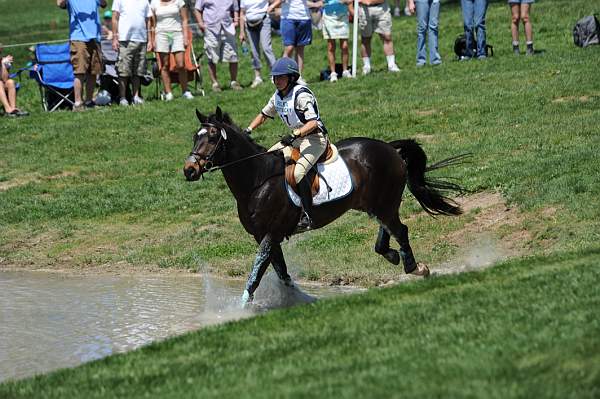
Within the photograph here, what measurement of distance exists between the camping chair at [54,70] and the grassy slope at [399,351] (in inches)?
663

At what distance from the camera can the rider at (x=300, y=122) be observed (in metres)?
11.8

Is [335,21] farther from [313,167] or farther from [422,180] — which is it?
[313,167]

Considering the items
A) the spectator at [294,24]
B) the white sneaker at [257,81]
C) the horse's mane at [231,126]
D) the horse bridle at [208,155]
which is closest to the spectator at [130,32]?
the white sneaker at [257,81]

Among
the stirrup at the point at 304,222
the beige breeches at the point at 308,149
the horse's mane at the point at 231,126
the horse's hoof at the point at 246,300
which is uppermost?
the horse's mane at the point at 231,126

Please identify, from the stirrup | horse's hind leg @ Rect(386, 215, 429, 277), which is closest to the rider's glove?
the stirrup

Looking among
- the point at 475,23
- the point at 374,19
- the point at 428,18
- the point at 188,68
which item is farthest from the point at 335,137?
the point at 188,68

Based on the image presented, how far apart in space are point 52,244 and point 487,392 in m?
11.3

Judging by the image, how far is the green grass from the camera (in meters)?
7.81

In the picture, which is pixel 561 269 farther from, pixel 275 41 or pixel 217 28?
pixel 275 41

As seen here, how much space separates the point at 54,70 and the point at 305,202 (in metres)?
15.0

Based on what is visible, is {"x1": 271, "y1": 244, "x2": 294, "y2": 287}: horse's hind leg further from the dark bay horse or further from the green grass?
the green grass

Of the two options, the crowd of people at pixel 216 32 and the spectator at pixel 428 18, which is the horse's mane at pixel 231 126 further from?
the spectator at pixel 428 18

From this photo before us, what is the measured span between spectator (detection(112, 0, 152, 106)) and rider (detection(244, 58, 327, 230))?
12.2 m

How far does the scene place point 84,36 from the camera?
77.2 ft
